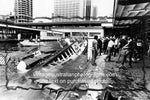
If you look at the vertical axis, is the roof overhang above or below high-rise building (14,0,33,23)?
above

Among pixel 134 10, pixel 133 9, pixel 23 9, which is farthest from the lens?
pixel 134 10

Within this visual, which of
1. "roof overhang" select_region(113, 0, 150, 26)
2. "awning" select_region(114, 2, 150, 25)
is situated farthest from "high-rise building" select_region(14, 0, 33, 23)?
"awning" select_region(114, 2, 150, 25)

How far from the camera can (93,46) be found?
570 centimetres

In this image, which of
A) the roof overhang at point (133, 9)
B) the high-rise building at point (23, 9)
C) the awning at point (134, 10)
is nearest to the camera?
the high-rise building at point (23, 9)

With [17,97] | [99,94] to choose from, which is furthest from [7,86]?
[99,94]

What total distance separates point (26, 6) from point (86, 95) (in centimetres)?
290

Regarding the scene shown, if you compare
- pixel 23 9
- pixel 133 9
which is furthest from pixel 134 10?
pixel 23 9

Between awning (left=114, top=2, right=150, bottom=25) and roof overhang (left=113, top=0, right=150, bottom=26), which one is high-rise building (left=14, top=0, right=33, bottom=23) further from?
awning (left=114, top=2, right=150, bottom=25)

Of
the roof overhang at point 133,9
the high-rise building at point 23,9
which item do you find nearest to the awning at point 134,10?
the roof overhang at point 133,9

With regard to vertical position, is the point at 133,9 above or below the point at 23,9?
above

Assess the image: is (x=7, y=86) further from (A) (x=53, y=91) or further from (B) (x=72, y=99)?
(B) (x=72, y=99)

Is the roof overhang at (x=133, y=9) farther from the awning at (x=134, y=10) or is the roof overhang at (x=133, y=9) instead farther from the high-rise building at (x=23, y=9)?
the high-rise building at (x=23, y=9)

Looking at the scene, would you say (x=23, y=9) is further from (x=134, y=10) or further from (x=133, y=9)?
A: (x=134, y=10)

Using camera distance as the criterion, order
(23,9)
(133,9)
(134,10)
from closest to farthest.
→ (23,9) → (133,9) → (134,10)
